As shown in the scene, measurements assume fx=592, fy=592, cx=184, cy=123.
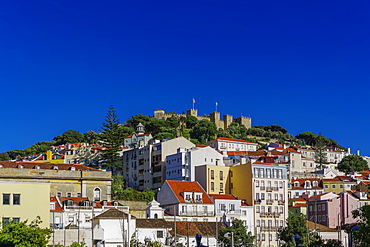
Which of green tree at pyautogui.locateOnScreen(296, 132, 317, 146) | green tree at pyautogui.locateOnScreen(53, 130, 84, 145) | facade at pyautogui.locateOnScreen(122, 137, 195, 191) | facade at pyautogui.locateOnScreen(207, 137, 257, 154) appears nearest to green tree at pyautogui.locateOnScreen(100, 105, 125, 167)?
facade at pyautogui.locateOnScreen(122, 137, 195, 191)

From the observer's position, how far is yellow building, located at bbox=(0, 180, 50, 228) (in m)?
43.3

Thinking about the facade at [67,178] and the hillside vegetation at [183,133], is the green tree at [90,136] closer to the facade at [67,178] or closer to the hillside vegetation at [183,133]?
the hillside vegetation at [183,133]

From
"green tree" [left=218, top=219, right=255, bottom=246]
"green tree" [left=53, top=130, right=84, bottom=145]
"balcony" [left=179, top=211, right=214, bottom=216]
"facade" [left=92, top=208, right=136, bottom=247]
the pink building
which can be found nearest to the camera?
"facade" [left=92, top=208, right=136, bottom=247]

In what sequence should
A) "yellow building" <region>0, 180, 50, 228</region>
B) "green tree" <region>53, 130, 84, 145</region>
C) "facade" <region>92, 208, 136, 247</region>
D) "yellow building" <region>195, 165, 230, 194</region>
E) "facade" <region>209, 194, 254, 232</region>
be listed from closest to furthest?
"yellow building" <region>0, 180, 50, 228</region> → "facade" <region>92, 208, 136, 247</region> → "facade" <region>209, 194, 254, 232</region> → "yellow building" <region>195, 165, 230, 194</region> → "green tree" <region>53, 130, 84, 145</region>

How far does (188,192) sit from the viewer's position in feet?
210

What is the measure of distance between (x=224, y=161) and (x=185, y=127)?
2667 inches

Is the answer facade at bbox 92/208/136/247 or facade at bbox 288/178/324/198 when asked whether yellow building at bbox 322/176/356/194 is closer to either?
facade at bbox 288/178/324/198

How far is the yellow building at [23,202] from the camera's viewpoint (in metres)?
43.3

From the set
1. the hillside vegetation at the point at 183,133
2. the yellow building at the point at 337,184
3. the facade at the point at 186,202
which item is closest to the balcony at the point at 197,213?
the facade at the point at 186,202

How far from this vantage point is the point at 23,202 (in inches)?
1729

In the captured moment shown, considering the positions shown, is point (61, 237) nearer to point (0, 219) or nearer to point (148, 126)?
point (0, 219)

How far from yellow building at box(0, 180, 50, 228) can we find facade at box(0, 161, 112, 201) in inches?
675

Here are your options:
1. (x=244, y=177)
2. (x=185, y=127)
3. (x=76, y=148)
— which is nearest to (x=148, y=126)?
(x=185, y=127)

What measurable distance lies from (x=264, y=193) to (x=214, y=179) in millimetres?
6425
